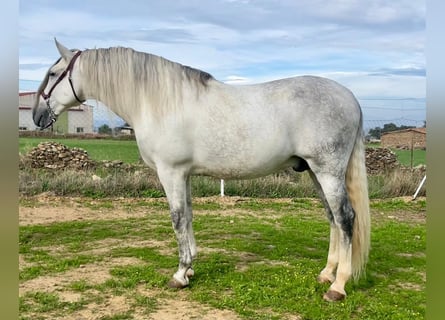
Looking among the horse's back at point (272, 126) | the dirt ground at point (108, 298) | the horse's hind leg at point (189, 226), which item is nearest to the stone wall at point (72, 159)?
the dirt ground at point (108, 298)

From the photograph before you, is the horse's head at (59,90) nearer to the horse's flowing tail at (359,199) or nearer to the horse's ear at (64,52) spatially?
→ the horse's ear at (64,52)

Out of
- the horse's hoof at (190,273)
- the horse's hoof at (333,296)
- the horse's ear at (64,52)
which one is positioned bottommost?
the horse's hoof at (333,296)

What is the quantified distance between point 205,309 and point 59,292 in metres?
1.42

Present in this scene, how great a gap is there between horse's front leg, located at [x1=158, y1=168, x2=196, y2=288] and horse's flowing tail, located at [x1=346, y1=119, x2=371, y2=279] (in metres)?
1.54

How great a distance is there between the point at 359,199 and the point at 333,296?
90cm

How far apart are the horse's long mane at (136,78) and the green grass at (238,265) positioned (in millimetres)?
1739

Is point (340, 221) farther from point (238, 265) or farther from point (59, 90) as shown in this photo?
point (59, 90)

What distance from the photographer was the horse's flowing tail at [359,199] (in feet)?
12.7

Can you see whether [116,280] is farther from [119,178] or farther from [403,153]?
[403,153]

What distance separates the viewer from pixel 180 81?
393 centimetres

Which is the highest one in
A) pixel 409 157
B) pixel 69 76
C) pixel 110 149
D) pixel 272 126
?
pixel 69 76

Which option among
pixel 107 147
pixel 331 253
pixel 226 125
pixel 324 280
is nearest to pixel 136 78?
pixel 226 125

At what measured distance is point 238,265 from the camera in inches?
188

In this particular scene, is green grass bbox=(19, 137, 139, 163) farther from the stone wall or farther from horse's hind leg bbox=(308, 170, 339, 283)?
horse's hind leg bbox=(308, 170, 339, 283)
